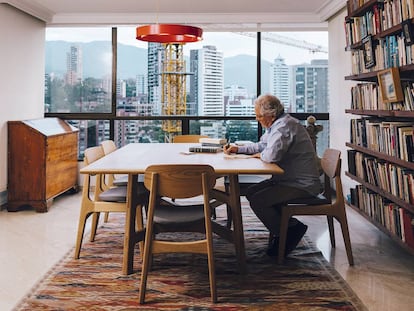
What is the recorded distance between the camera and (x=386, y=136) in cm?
355

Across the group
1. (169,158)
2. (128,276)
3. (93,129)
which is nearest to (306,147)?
(169,158)

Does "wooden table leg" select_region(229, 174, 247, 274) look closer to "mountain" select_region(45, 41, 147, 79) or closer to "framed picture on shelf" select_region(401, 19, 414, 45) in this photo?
"framed picture on shelf" select_region(401, 19, 414, 45)

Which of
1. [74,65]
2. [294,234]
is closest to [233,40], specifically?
[74,65]

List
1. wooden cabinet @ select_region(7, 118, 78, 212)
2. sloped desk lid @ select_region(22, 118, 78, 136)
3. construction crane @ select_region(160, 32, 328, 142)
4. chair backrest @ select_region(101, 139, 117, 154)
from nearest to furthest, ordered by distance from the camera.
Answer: chair backrest @ select_region(101, 139, 117, 154), wooden cabinet @ select_region(7, 118, 78, 212), sloped desk lid @ select_region(22, 118, 78, 136), construction crane @ select_region(160, 32, 328, 142)

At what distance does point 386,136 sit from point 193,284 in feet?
6.09

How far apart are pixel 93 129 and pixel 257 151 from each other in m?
3.53

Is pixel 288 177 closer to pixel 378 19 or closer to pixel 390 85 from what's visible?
pixel 390 85

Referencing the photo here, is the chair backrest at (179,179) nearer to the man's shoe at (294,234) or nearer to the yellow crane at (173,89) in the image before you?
the man's shoe at (294,234)

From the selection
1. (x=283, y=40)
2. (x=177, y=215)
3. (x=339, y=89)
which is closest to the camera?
(x=177, y=215)

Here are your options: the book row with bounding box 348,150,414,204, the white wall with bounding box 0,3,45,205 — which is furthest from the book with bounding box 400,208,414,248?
the white wall with bounding box 0,3,45,205

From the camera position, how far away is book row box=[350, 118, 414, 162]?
3168mm

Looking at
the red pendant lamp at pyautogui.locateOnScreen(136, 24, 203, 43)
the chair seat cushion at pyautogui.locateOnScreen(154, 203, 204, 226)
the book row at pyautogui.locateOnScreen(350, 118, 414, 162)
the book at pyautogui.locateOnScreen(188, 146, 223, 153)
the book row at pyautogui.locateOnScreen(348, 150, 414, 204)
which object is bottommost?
the chair seat cushion at pyautogui.locateOnScreen(154, 203, 204, 226)

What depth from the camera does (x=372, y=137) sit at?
385 cm

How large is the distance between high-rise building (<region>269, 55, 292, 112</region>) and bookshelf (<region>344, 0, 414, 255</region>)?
2215 millimetres
